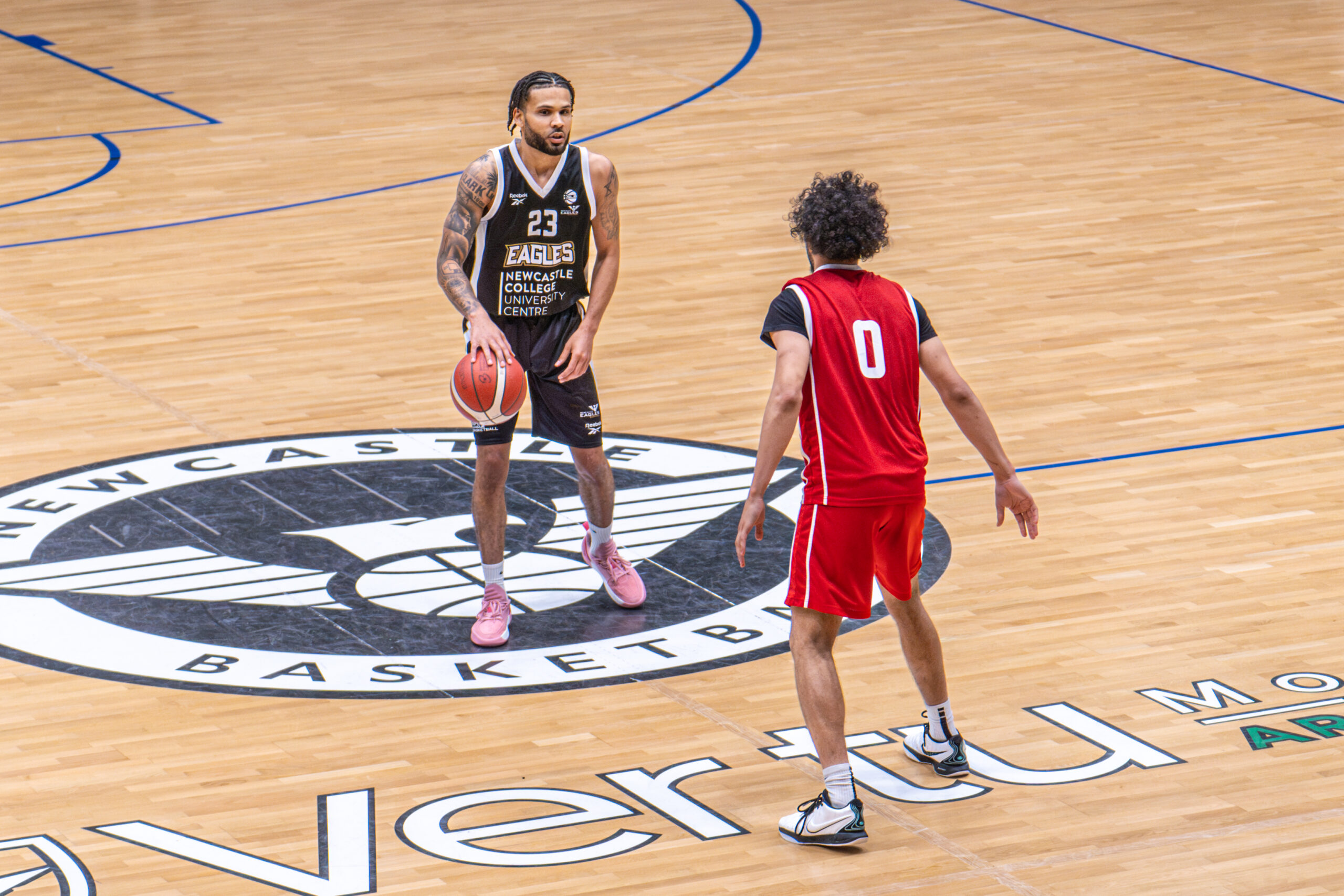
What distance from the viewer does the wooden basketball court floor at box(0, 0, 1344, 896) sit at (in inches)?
222

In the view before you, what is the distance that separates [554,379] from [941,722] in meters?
1.98

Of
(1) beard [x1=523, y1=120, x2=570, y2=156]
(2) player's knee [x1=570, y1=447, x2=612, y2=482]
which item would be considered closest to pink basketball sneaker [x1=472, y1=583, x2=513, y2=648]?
(2) player's knee [x1=570, y1=447, x2=612, y2=482]

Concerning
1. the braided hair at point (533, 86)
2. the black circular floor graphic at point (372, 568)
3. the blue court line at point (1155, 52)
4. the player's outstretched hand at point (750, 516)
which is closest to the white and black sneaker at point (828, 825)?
the player's outstretched hand at point (750, 516)

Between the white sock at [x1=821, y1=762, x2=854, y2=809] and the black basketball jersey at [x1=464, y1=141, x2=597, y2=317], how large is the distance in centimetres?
→ 228

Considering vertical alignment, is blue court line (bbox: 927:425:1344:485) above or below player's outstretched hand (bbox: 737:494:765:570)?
below

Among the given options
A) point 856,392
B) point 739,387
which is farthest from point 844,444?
point 739,387

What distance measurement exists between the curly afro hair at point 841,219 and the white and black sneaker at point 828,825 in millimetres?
1483

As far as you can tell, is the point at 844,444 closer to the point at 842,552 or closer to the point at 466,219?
the point at 842,552

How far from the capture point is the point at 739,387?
33.0 feet

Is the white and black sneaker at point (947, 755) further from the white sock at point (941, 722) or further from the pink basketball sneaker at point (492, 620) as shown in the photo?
the pink basketball sneaker at point (492, 620)

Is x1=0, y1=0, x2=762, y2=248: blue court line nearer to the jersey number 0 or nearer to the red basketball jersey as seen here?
the red basketball jersey

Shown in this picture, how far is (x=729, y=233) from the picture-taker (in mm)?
12930

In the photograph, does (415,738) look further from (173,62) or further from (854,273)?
(173,62)

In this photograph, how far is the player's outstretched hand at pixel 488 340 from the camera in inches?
266
